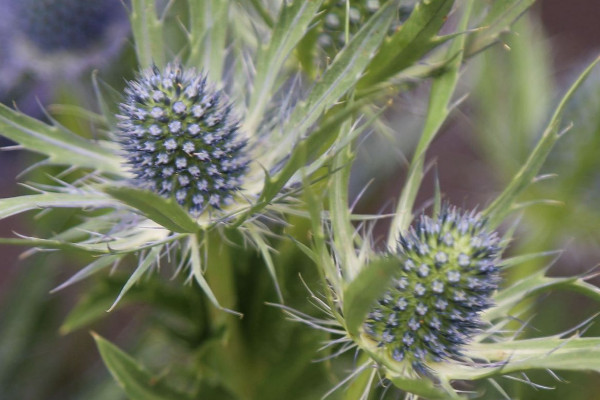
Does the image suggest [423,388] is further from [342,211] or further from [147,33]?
[147,33]

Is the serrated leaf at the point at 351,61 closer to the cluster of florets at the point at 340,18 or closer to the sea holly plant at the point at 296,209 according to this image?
the sea holly plant at the point at 296,209

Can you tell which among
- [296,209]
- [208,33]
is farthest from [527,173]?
[208,33]

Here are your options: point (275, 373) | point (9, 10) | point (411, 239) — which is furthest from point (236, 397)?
point (9, 10)

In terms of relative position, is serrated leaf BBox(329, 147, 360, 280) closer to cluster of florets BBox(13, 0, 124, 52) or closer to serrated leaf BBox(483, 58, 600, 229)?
serrated leaf BBox(483, 58, 600, 229)

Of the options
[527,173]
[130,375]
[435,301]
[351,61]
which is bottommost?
[130,375]

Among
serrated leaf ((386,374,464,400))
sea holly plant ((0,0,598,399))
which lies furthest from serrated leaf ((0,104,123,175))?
serrated leaf ((386,374,464,400))
